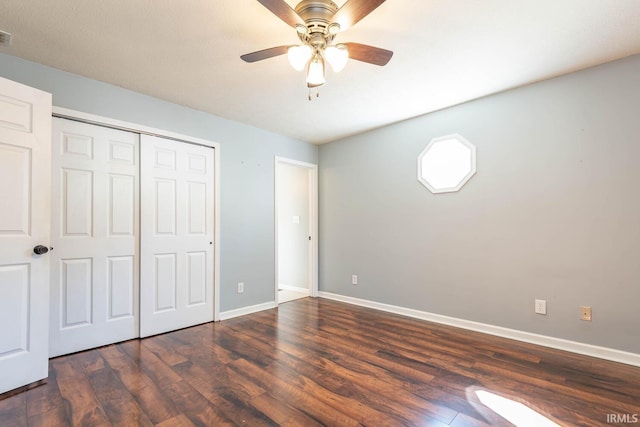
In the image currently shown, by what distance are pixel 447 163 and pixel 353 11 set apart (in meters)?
2.29

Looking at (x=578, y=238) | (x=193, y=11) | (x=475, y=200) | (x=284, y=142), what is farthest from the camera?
(x=284, y=142)

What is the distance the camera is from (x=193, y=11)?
187 centimetres

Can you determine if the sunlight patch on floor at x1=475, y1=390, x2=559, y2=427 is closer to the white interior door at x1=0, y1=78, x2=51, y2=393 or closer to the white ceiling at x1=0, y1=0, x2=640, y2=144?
the white ceiling at x1=0, y1=0, x2=640, y2=144

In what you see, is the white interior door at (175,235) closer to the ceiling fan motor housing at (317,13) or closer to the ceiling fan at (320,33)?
the ceiling fan at (320,33)

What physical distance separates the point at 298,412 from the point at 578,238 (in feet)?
8.82

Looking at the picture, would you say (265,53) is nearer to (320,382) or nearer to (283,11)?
(283,11)

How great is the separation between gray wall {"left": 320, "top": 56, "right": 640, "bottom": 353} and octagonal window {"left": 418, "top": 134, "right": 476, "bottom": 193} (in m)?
0.09

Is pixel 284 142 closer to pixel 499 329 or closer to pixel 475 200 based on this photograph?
pixel 475 200

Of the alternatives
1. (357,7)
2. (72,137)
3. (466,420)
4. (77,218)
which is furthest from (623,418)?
(72,137)

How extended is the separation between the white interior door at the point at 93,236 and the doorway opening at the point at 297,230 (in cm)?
195

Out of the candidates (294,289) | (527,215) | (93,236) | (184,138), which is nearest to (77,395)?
(93,236)

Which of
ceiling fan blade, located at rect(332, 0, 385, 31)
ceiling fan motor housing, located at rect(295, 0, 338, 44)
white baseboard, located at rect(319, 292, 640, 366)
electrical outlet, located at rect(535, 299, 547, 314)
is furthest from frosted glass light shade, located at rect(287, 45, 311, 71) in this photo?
white baseboard, located at rect(319, 292, 640, 366)

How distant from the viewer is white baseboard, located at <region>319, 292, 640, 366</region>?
2389mm

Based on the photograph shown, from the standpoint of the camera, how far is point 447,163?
343 cm
